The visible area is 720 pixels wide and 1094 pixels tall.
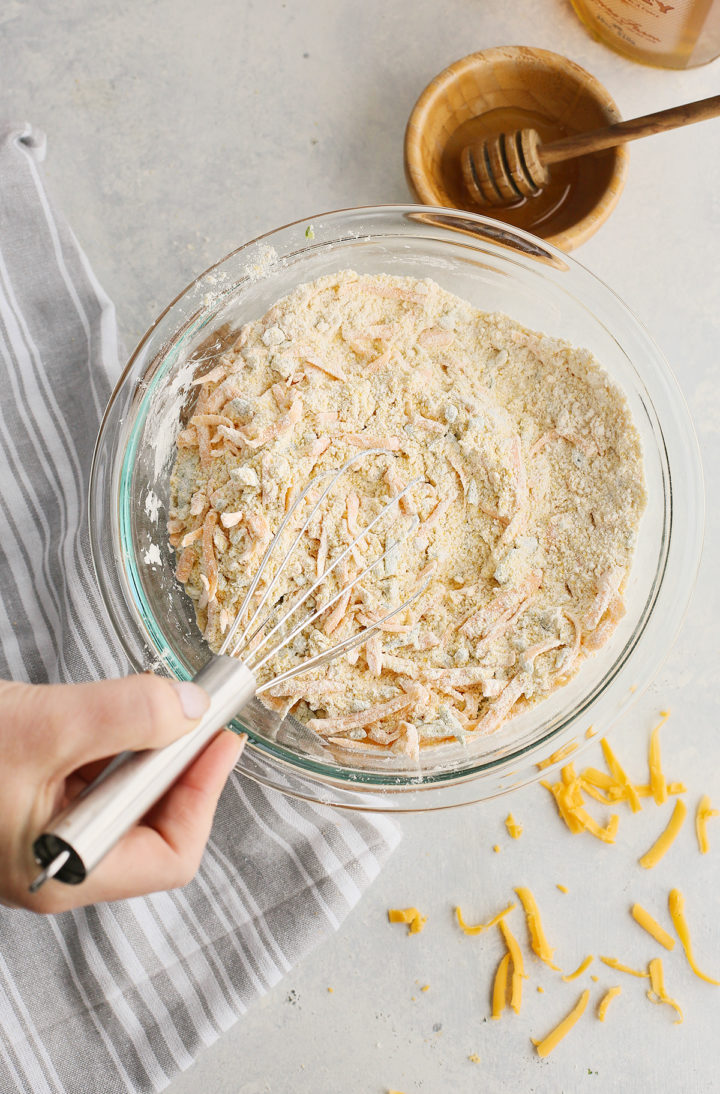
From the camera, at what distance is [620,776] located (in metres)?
1.41

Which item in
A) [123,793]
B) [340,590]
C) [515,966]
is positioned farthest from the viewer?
[515,966]

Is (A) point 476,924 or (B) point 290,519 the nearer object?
(B) point 290,519

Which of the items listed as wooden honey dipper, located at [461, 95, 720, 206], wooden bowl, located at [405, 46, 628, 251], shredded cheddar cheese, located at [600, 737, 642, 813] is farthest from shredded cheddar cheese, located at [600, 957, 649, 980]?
wooden honey dipper, located at [461, 95, 720, 206]

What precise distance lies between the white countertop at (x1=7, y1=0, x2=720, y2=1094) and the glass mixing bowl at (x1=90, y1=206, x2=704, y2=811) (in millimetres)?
247

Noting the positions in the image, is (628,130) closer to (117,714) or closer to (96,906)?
(117,714)

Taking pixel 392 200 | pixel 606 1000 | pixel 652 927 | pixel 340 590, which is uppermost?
pixel 392 200

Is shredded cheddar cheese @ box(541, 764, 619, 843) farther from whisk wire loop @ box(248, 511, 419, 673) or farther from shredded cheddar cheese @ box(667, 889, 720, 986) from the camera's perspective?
whisk wire loop @ box(248, 511, 419, 673)

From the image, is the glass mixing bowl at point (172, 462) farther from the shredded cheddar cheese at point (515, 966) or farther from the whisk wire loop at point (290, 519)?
the shredded cheddar cheese at point (515, 966)

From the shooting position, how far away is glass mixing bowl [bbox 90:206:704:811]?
3.83 feet

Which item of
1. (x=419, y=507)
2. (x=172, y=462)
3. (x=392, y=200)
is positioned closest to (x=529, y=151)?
(x=392, y=200)

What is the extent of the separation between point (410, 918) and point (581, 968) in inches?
12.2

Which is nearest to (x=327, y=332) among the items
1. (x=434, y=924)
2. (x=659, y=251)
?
(x=659, y=251)

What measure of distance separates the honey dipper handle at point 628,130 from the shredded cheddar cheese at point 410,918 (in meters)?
1.27

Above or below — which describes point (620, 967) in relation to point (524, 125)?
below
